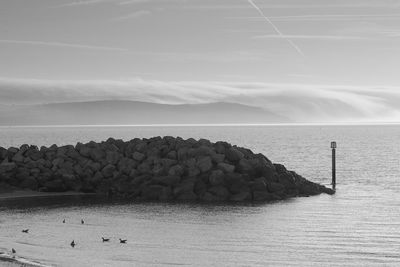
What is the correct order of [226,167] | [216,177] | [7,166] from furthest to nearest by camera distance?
[7,166] → [226,167] → [216,177]

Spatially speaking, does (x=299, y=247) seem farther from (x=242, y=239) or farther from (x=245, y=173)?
(x=245, y=173)

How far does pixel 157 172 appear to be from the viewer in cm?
5169

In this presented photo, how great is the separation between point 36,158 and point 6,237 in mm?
22250

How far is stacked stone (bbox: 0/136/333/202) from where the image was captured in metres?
50.1

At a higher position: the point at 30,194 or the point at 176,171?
the point at 176,171

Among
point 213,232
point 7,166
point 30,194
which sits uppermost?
point 7,166

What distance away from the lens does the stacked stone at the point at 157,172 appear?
164 feet

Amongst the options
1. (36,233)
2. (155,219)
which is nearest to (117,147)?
(155,219)

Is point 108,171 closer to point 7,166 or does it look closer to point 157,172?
point 157,172

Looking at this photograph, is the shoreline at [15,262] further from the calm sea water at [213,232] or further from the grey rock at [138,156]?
the grey rock at [138,156]

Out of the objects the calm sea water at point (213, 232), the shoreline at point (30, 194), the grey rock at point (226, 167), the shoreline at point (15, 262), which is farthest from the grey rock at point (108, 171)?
the shoreline at point (15, 262)

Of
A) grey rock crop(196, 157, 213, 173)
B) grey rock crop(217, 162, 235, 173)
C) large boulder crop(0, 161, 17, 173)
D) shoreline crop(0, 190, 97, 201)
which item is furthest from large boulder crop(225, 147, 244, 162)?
large boulder crop(0, 161, 17, 173)

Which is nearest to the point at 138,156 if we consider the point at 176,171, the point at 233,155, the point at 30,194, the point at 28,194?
the point at 176,171

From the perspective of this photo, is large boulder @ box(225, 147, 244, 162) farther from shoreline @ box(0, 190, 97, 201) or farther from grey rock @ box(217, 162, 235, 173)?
shoreline @ box(0, 190, 97, 201)
